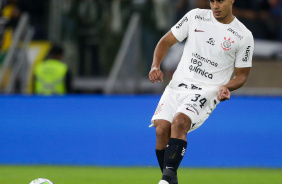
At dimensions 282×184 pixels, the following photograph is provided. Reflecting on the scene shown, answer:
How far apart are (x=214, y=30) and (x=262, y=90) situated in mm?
5688

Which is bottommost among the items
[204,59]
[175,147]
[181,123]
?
[175,147]

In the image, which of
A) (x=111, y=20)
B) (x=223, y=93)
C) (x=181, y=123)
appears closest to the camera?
(x=223, y=93)

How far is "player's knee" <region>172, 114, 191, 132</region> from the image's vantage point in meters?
7.52

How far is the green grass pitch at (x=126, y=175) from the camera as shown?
31.9 ft

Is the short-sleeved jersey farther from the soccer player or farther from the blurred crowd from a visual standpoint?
the blurred crowd

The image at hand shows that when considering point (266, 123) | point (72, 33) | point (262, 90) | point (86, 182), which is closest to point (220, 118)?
point (266, 123)

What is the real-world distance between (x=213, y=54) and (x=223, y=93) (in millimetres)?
529

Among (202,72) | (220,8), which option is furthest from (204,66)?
(220,8)

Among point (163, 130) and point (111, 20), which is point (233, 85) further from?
point (111, 20)

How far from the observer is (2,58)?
14.4 m

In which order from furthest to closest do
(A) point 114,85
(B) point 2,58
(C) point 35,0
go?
(C) point 35,0
(B) point 2,58
(A) point 114,85

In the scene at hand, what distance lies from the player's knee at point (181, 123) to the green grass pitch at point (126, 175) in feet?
7.14

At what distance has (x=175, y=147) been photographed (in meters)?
7.44

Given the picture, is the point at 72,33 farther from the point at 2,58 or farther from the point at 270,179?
the point at 270,179
